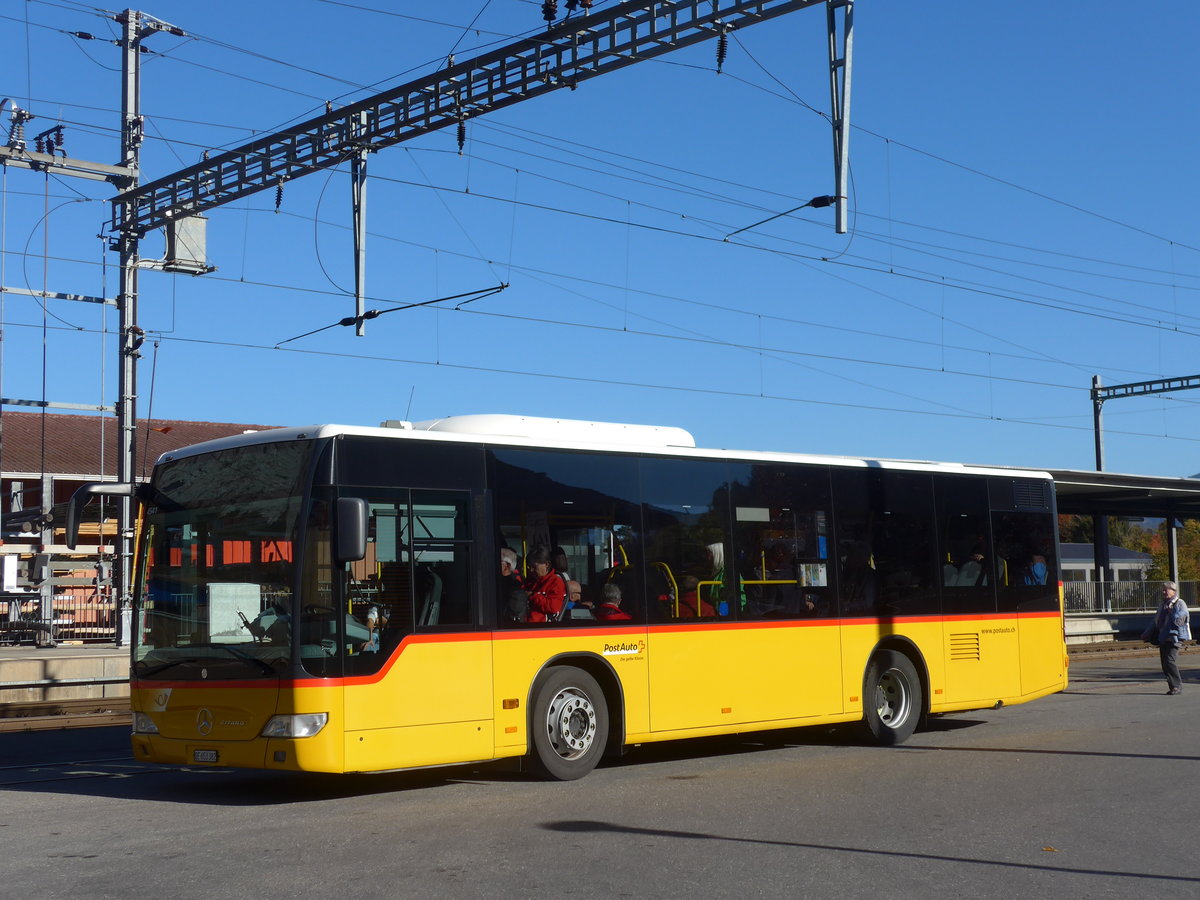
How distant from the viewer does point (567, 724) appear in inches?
461

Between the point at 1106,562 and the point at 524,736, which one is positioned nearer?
the point at 524,736

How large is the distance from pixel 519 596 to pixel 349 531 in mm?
1840

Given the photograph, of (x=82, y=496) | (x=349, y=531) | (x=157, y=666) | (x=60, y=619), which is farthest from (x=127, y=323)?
(x=349, y=531)

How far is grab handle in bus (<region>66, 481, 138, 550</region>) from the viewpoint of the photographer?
11.2 meters

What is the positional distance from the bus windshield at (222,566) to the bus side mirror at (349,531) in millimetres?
395

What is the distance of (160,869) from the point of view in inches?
307

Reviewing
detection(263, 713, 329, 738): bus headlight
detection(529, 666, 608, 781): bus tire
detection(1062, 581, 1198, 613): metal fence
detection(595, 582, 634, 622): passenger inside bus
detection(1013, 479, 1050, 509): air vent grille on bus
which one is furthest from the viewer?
detection(1062, 581, 1198, 613): metal fence

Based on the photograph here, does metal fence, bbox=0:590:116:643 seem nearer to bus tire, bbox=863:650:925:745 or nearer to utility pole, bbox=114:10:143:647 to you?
utility pole, bbox=114:10:143:647

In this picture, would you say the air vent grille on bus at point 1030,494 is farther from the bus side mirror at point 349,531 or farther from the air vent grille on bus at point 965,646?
the bus side mirror at point 349,531

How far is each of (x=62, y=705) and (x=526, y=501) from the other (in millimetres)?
10336

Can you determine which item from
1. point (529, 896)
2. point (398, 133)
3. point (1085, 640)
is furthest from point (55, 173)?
point (1085, 640)

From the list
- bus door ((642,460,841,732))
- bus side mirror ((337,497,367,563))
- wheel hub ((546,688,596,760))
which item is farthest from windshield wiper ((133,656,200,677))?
bus door ((642,460,841,732))

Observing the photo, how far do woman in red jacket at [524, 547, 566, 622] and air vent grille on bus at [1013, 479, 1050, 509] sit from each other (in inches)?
267

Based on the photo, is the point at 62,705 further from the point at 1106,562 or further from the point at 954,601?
the point at 1106,562
